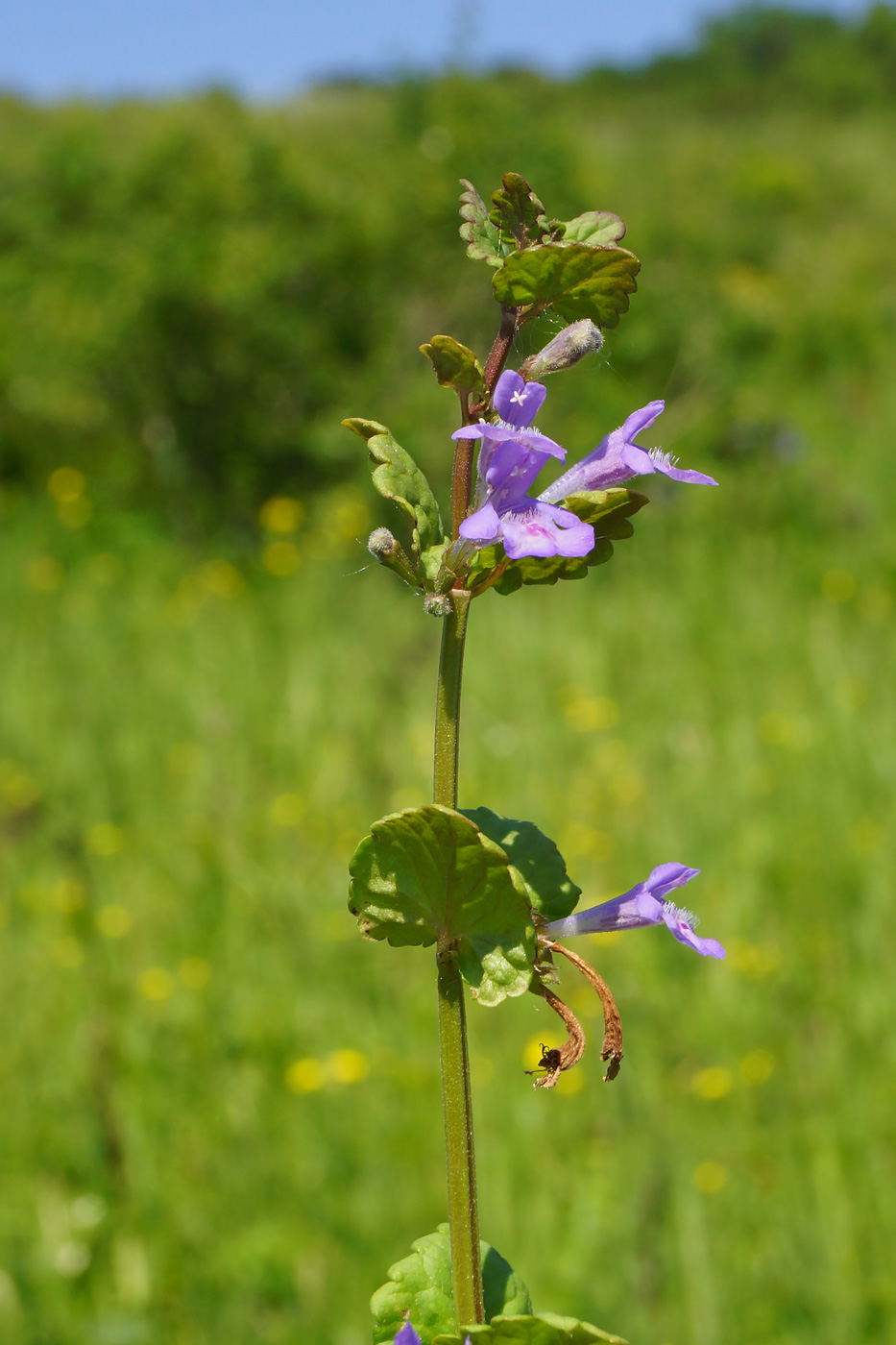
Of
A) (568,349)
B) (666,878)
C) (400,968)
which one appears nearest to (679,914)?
(666,878)

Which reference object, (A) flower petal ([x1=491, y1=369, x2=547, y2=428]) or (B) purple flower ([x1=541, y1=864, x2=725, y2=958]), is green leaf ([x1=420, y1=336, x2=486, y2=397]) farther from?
(B) purple flower ([x1=541, y1=864, x2=725, y2=958])

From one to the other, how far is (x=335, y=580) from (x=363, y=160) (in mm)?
3130

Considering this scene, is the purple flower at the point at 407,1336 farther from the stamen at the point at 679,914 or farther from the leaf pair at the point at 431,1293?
the stamen at the point at 679,914

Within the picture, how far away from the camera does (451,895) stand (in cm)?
46

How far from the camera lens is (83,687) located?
357cm

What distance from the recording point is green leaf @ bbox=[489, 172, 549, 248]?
463mm

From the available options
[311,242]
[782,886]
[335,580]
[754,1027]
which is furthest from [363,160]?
[754,1027]

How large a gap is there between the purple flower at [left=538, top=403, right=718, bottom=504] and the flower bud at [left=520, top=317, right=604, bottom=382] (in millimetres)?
36

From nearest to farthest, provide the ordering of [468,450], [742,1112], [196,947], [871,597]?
[468,450]
[742,1112]
[196,947]
[871,597]

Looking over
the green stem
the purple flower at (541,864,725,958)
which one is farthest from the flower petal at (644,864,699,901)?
the green stem

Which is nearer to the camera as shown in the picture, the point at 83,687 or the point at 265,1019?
the point at 265,1019

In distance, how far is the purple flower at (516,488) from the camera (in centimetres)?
43

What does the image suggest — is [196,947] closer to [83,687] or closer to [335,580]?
[83,687]

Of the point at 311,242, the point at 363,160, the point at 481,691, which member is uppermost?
the point at 363,160
